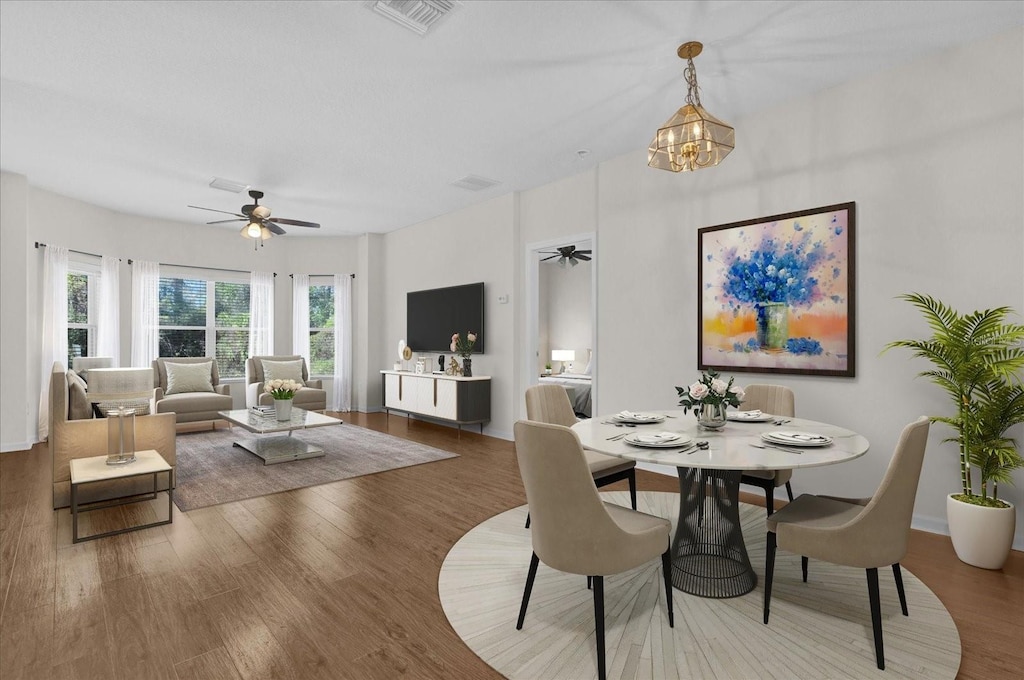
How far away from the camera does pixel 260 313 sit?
26.4 ft

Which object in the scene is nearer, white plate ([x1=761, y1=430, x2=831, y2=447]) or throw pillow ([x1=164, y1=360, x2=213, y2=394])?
white plate ([x1=761, y1=430, x2=831, y2=447])

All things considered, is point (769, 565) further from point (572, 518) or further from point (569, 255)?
point (569, 255)

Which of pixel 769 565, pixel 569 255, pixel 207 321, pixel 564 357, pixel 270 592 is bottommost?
pixel 270 592

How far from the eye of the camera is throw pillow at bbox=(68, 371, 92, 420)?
11.7 feet

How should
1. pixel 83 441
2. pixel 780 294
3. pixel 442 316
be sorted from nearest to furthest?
1. pixel 83 441
2. pixel 780 294
3. pixel 442 316

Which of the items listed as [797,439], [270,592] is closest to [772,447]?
[797,439]

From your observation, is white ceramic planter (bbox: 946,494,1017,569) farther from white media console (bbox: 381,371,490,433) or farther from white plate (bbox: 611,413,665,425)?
white media console (bbox: 381,371,490,433)

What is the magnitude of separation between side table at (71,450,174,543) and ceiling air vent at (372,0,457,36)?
3.02 m

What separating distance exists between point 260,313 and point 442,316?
324 cm

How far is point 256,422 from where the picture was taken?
5.03 meters

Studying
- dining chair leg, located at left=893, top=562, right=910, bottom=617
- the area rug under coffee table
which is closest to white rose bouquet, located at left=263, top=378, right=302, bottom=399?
the area rug under coffee table

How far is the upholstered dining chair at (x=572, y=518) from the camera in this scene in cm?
179

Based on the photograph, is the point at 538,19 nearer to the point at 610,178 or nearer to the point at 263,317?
the point at 610,178

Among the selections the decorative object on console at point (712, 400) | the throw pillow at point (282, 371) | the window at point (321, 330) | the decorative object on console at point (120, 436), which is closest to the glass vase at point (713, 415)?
the decorative object on console at point (712, 400)
